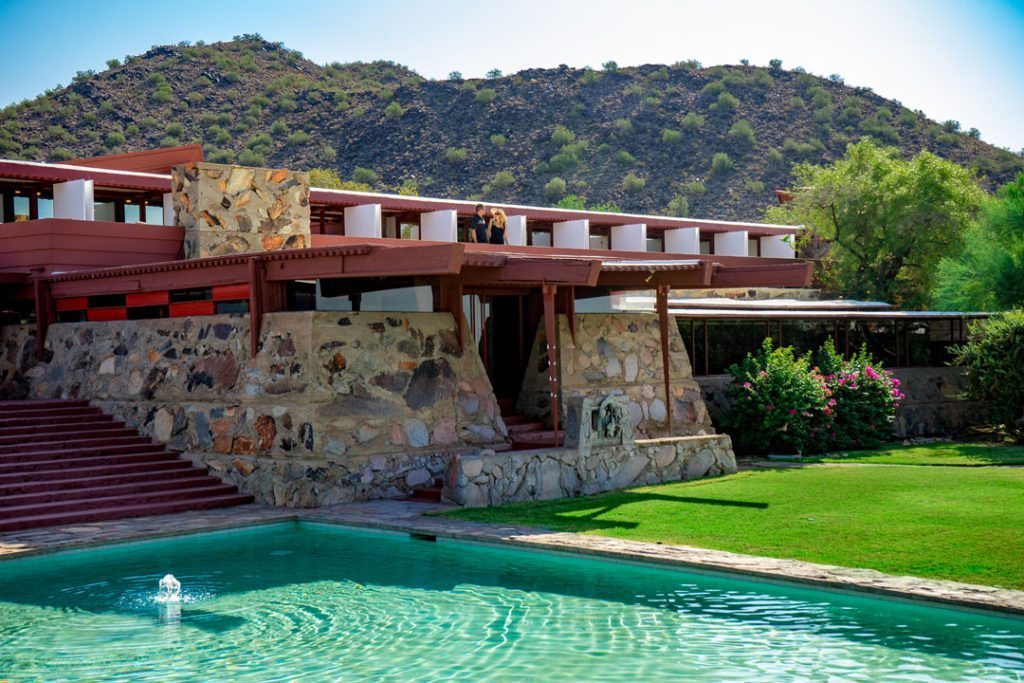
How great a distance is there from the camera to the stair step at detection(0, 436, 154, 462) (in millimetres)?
16391

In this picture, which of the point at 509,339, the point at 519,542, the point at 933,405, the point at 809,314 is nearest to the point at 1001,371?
the point at 933,405

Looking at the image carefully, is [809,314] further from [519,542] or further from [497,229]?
[519,542]

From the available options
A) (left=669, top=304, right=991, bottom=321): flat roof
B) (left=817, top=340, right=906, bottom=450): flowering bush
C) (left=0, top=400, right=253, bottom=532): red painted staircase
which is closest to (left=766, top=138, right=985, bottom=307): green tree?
(left=669, top=304, right=991, bottom=321): flat roof

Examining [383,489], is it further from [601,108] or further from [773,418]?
[601,108]

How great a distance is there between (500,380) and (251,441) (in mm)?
5254

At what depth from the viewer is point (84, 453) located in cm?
1669

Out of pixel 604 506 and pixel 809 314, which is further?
pixel 809 314

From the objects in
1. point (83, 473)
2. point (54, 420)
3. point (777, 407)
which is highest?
point (54, 420)

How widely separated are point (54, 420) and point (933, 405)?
19.0 metres

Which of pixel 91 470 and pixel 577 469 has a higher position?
pixel 91 470

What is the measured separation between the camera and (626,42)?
87.4 meters

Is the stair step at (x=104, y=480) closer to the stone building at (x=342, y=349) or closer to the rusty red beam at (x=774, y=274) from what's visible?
the stone building at (x=342, y=349)

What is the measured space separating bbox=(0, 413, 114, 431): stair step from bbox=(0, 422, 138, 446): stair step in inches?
4.3

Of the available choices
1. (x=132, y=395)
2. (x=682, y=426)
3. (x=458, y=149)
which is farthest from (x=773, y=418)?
(x=458, y=149)
